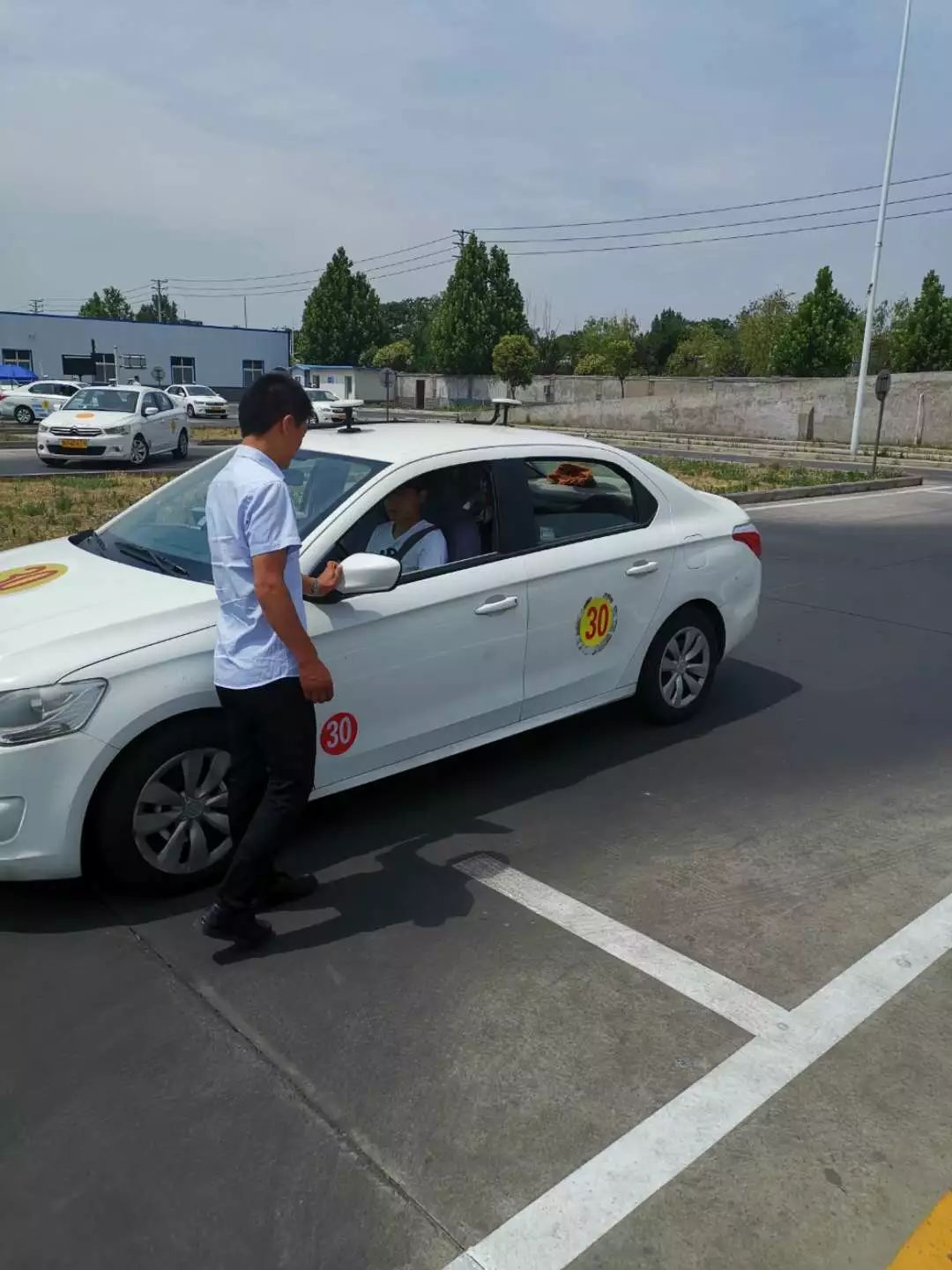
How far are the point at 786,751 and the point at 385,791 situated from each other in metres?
2.20

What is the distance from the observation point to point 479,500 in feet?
14.9

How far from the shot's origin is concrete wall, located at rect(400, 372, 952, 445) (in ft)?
113

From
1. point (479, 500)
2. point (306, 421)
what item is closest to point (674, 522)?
point (479, 500)

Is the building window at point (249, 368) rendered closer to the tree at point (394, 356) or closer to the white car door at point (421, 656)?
the tree at point (394, 356)

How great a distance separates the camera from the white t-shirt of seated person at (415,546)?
13.7 feet

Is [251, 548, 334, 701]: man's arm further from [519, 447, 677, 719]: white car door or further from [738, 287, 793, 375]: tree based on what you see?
[738, 287, 793, 375]: tree

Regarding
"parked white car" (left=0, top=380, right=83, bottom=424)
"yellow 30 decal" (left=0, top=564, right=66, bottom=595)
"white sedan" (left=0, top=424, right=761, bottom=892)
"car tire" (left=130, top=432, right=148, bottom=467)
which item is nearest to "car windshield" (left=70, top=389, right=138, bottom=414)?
"car tire" (left=130, top=432, right=148, bottom=467)

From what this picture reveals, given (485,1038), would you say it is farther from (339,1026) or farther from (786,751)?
(786,751)

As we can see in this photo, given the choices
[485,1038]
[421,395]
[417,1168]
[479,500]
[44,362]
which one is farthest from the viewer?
[421,395]

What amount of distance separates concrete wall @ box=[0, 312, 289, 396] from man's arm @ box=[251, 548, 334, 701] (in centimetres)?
6045

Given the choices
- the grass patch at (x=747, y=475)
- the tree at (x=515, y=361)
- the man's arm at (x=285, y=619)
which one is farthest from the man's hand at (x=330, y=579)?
the tree at (x=515, y=361)

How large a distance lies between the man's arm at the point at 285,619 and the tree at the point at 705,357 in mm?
63098

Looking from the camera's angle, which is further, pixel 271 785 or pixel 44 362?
pixel 44 362

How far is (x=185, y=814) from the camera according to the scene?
11.8ft
